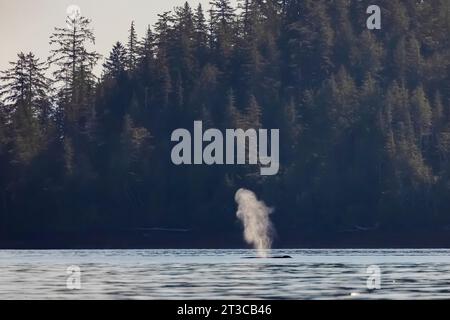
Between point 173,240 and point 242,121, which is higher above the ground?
point 242,121

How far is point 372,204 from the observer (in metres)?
193

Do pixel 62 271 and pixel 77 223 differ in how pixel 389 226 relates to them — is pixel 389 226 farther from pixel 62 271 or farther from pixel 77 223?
pixel 62 271

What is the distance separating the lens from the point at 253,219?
19962cm

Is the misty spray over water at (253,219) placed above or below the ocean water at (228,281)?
above

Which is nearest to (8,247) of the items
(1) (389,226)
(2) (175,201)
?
(2) (175,201)

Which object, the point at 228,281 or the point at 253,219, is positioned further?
the point at 253,219

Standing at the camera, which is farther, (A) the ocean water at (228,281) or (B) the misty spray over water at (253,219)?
(B) the misty spray over water at (253,219)

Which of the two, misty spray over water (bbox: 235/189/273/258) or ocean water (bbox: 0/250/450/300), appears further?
misty spray over water (bbox: 235/189/273/258)

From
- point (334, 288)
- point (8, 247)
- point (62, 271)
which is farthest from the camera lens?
point (8, 247)

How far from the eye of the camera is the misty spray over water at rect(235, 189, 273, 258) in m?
176

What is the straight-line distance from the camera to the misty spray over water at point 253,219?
576 ft

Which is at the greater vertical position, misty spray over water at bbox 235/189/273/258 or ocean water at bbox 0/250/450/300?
misty spray over water at bbox 235/189/273/258

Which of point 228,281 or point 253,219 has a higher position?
point 253,219

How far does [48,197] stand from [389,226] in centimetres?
4520
